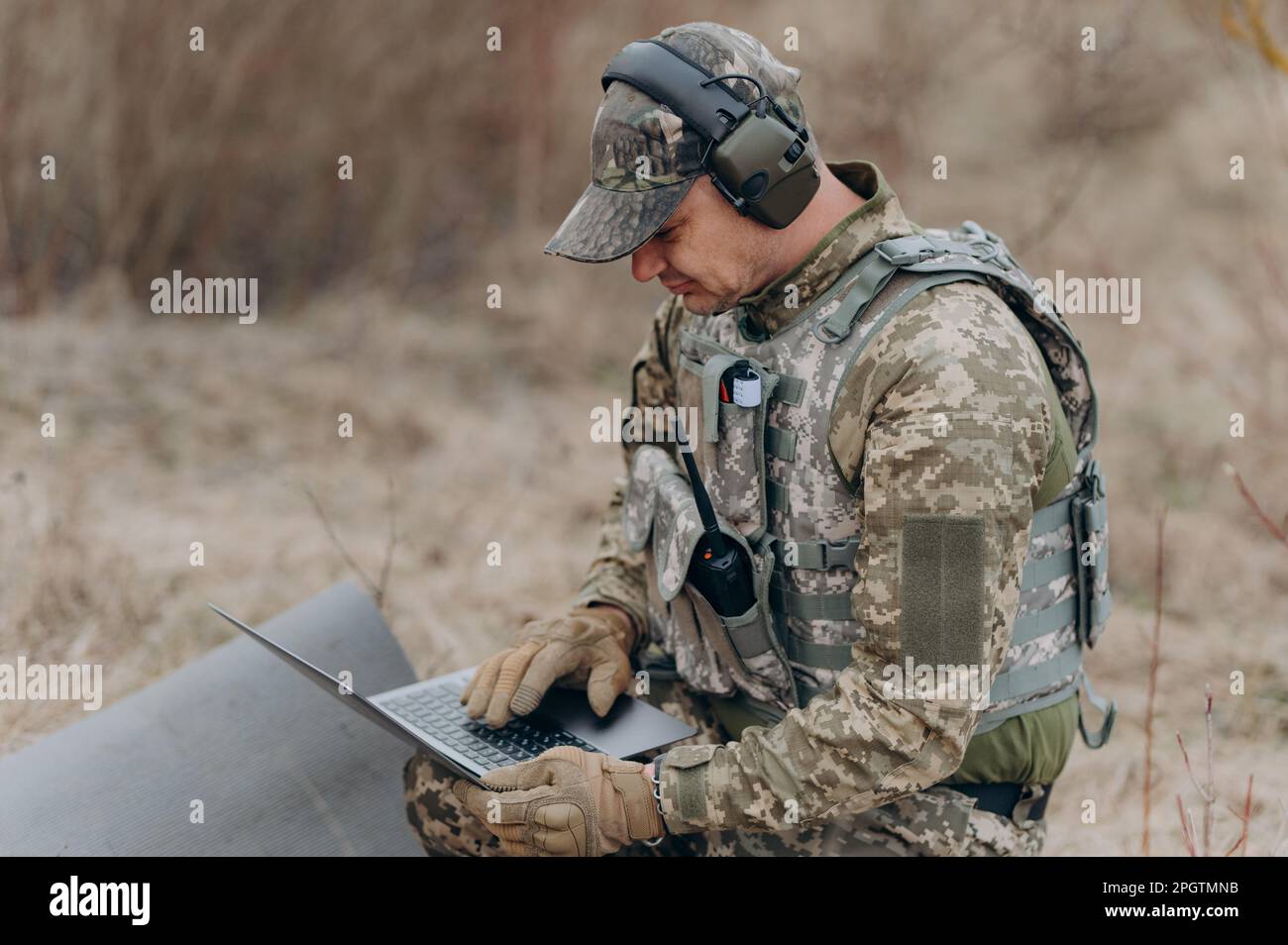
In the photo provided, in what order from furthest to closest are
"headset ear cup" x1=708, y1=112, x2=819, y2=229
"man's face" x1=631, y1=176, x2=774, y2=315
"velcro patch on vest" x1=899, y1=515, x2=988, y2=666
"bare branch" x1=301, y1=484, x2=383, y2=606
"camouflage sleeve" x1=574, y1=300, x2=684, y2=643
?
"bare branch" x1=301, y1=484, x2=383, y2=606
"camouflage sleeve" x1=574, y1=300, x2=684, y2=643
"man's face" x1=631, y1=176, x2=774, y2=315
"headset ear cup" x1=708, y1=112, x2=819, y2=229
"velcro patch on vest" x1=899, y1=515, x2=988, y2=666

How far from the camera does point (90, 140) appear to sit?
21.4 feet

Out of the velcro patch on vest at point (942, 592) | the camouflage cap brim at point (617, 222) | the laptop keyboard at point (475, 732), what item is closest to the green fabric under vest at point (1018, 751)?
the velcro patch on vest at point (942, 592)

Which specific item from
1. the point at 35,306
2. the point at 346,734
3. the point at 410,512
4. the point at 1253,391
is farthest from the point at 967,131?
the point at 346,734

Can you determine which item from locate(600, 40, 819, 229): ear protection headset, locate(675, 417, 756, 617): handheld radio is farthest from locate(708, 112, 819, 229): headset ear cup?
locate(675, 417, 756, 617): handheld radio

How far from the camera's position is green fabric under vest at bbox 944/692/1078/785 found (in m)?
2.32

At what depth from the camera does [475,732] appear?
251 cm

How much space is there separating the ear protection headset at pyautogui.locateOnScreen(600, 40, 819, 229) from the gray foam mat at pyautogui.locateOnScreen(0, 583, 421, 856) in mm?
1578

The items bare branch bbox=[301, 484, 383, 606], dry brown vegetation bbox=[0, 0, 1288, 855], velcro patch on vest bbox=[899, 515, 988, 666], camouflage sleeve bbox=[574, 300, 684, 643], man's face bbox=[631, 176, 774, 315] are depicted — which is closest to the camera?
velcro patch on vest bbox=[899, 515, 988, 666]

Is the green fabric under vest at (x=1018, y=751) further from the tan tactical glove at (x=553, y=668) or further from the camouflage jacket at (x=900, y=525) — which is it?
the tan tactical glove at (x=553, y=668)

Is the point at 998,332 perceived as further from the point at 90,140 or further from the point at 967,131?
the point at 967,131

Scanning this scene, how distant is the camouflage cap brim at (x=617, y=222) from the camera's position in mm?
2160

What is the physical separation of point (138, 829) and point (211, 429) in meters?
3.46

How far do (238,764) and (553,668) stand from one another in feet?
2.62

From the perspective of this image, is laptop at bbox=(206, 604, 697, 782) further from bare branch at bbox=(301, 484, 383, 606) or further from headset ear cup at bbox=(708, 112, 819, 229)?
headset ear cup at bbox=(708, 112, 819, 229)
